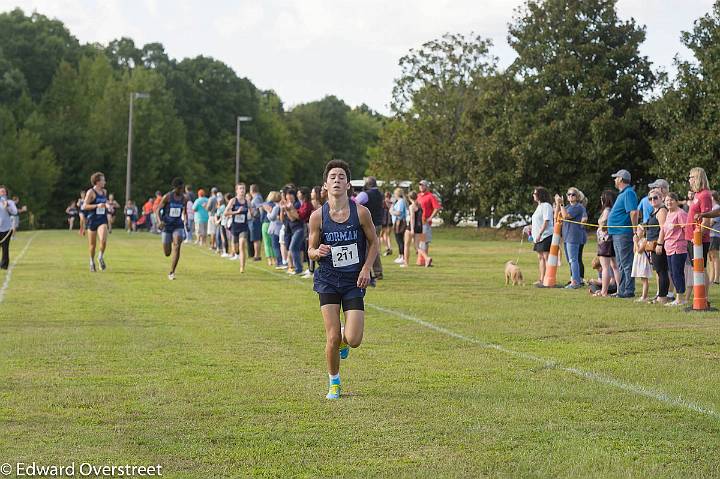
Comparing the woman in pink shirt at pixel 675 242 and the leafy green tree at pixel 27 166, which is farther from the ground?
the leafy green tree at pixel 27 166

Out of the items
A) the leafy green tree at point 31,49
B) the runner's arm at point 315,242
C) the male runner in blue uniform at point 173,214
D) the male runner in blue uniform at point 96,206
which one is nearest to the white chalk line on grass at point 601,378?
the runner's arm at point 315,242

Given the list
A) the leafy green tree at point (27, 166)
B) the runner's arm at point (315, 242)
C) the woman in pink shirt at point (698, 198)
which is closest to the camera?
the runner's arm at point (315, 242)

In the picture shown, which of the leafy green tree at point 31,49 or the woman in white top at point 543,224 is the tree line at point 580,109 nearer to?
the woman in white top at point 543,224

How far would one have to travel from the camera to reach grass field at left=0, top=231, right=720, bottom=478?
6.85 meters

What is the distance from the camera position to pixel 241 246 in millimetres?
25391

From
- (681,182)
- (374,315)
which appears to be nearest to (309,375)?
(374,315)

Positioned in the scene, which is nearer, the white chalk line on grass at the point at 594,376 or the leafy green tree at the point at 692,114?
the white chalk line on grass at the point at 594,376

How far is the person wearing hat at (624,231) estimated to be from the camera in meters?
18.6

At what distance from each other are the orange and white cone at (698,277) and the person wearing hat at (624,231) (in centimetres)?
202

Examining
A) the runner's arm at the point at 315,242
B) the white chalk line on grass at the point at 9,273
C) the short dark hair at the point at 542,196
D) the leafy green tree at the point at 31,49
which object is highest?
the leafy green tree at the point at 31,49

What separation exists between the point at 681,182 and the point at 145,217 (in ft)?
97.6

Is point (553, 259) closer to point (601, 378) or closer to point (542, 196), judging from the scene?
point (542, 196)

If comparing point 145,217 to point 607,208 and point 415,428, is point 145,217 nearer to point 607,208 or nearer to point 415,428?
point 607,208

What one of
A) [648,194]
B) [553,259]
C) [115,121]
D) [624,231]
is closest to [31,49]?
[115,121]
